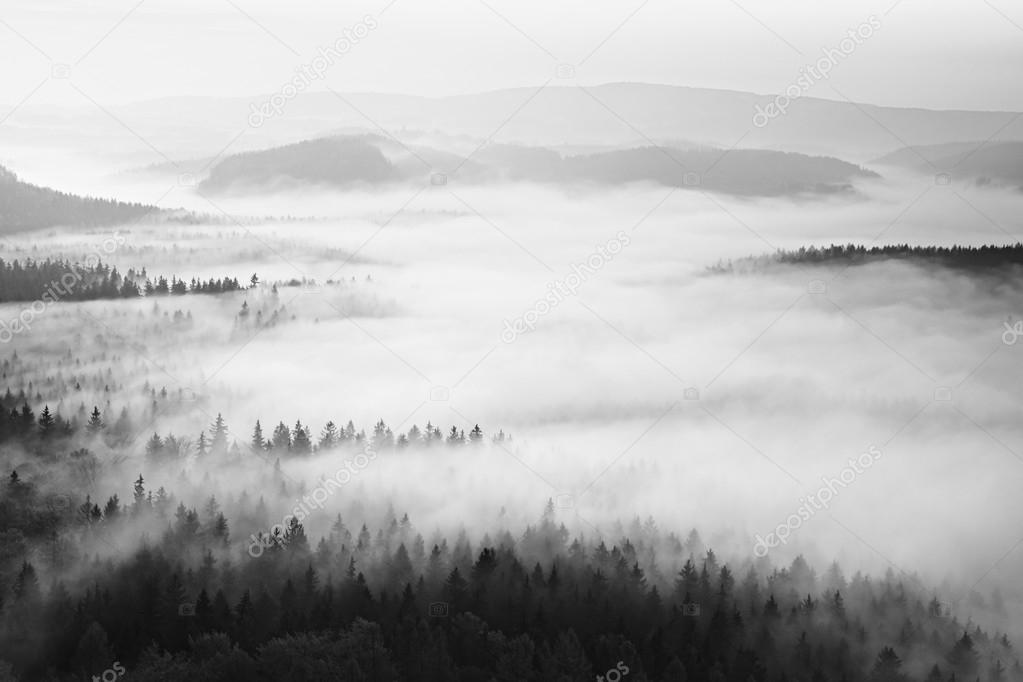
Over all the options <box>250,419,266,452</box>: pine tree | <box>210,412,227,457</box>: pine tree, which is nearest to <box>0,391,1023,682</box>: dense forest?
<box>210,412,227,457</box>: pine tree

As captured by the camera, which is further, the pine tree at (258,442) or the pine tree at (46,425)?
the pine tree at (258,442)

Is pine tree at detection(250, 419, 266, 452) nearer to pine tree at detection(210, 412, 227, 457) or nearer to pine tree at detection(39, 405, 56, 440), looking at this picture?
pine tree at detection(210, 412, 227, 457)

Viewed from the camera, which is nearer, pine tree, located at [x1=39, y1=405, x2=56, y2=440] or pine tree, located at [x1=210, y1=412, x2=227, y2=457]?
pine tree, located at [x1=39, y1=405, x2=56, y2=440]

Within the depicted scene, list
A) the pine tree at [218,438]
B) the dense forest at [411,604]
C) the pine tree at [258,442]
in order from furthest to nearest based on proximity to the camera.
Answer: the pine tree at [258,442] → the pine tree at [218,438] → the dense forest at [411,604]

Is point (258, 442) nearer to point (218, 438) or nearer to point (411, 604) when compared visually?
point (218, 438)

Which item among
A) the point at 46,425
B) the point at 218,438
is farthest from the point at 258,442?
the point at 46,425

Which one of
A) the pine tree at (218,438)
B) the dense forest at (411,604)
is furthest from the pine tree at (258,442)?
the dense forest at (411,604)

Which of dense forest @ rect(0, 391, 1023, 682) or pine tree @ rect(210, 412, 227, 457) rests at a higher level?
pine tree @ rect(210, 412, 227, 457)

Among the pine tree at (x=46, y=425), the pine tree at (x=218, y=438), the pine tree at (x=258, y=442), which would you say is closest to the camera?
the pine tree at (x=46, y=425)

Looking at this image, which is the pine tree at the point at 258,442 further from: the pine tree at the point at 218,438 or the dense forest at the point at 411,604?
the dense forest at the point at 411,604
